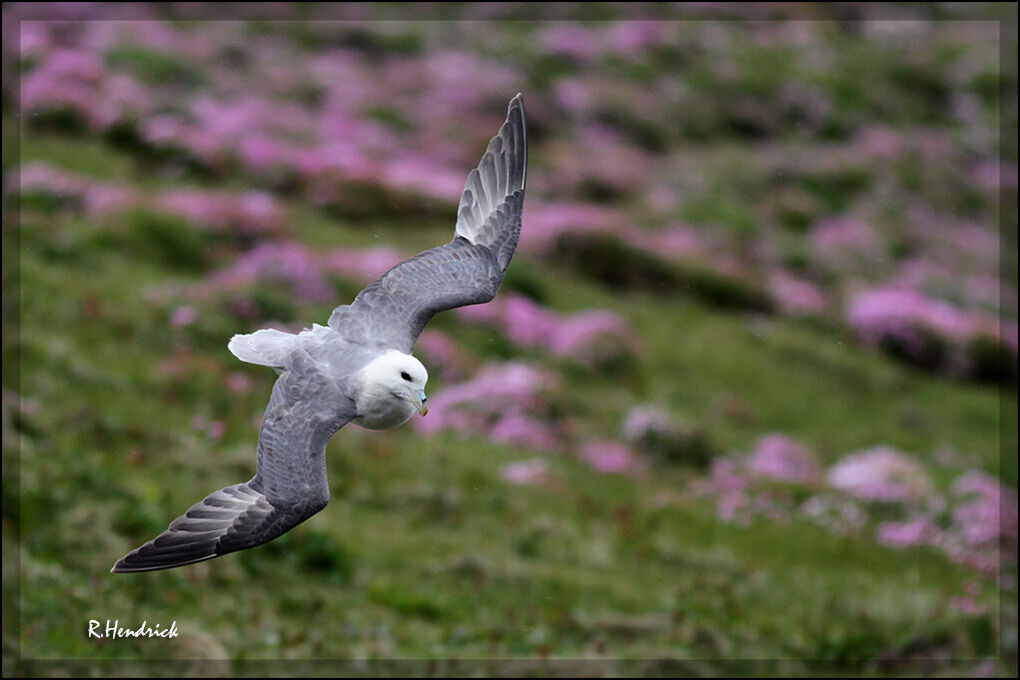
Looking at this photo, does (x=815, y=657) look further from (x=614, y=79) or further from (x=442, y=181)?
(x=614, y=79)

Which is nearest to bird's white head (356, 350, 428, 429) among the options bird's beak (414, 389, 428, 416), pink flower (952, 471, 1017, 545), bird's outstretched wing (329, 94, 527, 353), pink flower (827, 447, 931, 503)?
bird's beak (414, 389, 428, 416)

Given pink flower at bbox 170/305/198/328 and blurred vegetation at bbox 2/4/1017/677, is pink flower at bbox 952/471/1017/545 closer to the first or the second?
blurred vegetation at bbox 2/4/1017/677

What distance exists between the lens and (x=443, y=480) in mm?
9945

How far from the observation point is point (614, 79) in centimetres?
2619

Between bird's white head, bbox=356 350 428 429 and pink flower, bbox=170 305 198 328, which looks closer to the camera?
bird's white head, bbox=356 350 428 429

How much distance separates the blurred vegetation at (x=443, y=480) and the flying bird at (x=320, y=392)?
2649 millimetres

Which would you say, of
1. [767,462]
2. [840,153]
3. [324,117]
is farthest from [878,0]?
[767,462]

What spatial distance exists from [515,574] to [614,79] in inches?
778

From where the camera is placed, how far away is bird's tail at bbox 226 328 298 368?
16.5 ft

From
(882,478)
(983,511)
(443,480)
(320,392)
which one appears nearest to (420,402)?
(320,392)

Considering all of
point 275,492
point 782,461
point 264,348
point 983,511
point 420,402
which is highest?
point 264,348

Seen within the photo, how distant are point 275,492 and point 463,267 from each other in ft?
5.97

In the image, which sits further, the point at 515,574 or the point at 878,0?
the point at 878,0
